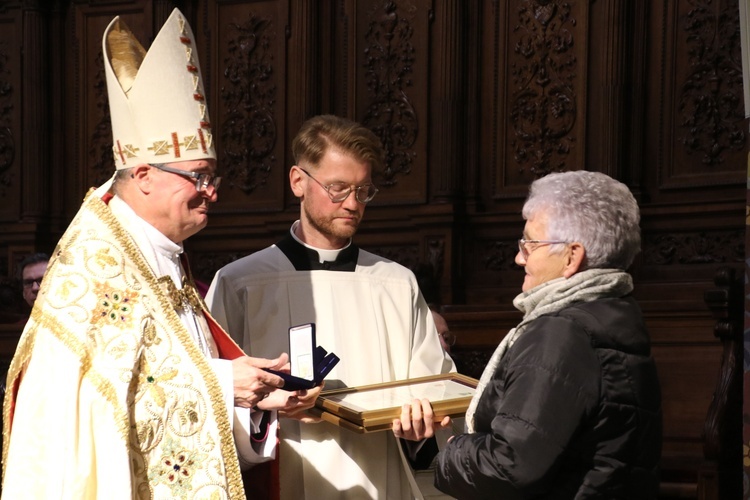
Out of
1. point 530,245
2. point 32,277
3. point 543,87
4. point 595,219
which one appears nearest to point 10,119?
point 32,277

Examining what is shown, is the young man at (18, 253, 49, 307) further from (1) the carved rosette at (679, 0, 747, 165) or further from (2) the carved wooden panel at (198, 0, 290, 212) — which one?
(1) the carved rosette at (679, 0, 747, 165)

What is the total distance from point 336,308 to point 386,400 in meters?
0.57

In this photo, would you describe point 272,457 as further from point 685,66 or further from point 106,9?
point 106,9

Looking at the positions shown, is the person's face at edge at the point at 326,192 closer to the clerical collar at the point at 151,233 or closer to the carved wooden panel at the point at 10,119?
the clerical collar at the point at 151,233

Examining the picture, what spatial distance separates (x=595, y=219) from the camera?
2541mm

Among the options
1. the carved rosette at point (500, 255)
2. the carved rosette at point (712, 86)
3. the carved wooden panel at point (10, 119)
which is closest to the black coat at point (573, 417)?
the carved rosette at point (712, 86)

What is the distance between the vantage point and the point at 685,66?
610cm

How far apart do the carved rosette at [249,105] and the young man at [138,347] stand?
4105 millimetres

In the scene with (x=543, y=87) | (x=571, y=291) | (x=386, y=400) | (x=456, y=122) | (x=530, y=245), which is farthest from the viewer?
(x=456, y=122)

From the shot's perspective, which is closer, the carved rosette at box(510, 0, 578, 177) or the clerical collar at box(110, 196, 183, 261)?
the clerical collar at box(110, 196, 183, 261)

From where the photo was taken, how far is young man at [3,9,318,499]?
253 centimetres

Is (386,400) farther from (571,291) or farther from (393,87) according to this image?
(393,87)

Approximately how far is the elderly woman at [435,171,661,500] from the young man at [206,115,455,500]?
741 mm

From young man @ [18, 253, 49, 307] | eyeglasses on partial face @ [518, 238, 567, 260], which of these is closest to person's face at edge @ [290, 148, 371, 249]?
eyeglasses on partial face @ [518, 238, 567, 260]
